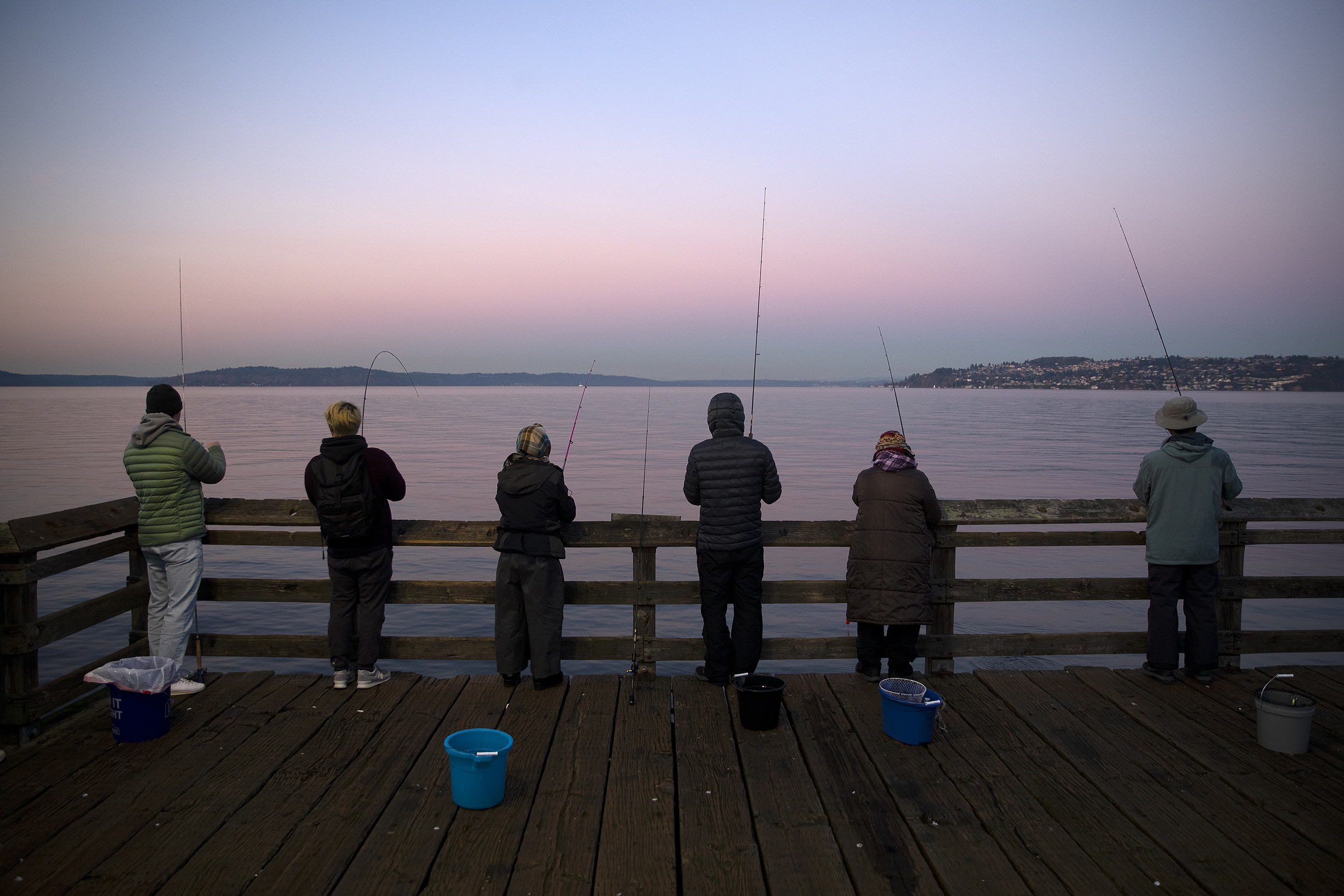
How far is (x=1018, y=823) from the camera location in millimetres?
3201

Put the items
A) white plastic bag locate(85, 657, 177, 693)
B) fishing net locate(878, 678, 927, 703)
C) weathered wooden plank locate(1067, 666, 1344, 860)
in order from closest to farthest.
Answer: weathered wooden plank locate(1067, 666, 1344, 860), white plastic bag locate(85, 657, 177, 693), fishing net locate(878, 678, 927, 703)

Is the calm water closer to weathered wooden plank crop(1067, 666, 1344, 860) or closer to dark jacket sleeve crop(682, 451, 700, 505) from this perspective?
weathered wooden plank crop(1067, 666, 1344, 860)

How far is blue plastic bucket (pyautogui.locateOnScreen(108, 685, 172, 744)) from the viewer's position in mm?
3857

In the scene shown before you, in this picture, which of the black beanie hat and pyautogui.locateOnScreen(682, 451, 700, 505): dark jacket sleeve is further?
pyautogui.locateOnScreen(682, 451, 700, 505): dark jacket sleeve

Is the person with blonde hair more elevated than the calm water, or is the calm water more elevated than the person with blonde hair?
the person with blonde hair

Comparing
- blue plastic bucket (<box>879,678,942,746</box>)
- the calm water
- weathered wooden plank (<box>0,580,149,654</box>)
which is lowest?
the calm water

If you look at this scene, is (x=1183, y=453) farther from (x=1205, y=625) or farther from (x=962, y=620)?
(x=962, y=620)

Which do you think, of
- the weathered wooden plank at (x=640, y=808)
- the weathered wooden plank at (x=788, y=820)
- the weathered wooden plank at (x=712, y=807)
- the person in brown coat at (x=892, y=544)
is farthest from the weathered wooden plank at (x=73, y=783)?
the person in brown coat at (x=892, y=544)

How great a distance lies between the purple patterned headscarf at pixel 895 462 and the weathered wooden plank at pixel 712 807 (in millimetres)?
1580

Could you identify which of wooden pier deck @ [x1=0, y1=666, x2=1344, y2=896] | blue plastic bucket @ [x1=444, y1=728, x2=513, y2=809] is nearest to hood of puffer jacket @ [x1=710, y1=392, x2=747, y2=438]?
wooden pier deck @ [x1=0, y1=666, x2=1344, y2=896]

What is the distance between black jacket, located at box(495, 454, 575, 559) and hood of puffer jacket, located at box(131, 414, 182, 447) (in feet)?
6.02

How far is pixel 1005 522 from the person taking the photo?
4.90m

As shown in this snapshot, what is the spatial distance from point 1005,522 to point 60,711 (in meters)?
5.24

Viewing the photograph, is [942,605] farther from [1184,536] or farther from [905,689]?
[1184,536]
